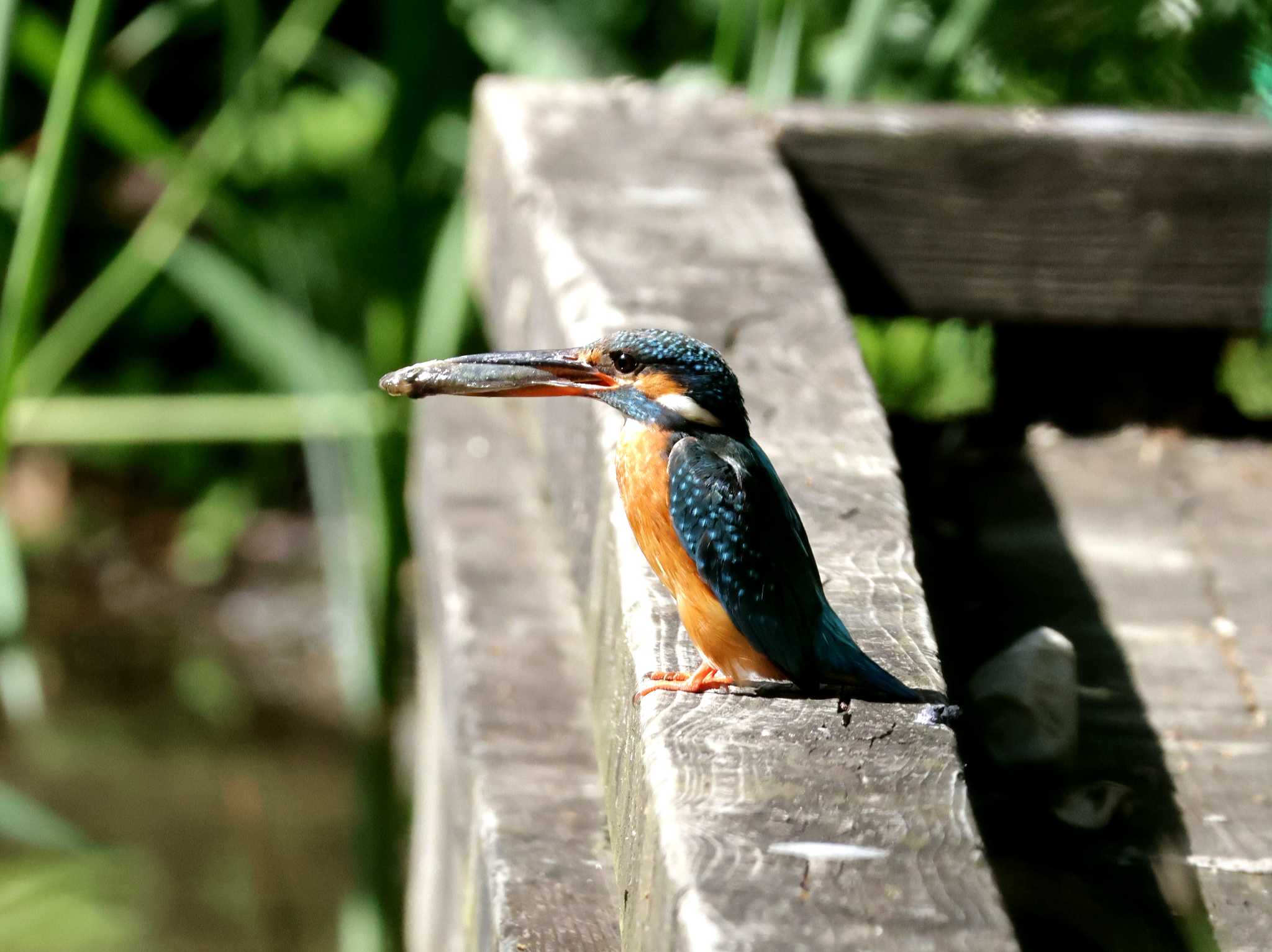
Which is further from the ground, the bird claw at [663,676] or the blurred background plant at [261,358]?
the blurred background plant at [261,358]

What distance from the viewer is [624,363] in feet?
4.69

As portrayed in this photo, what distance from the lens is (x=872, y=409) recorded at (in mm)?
1604

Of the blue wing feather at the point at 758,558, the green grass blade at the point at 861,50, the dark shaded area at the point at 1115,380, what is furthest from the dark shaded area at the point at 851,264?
the blue wing feather at the point at 758,558

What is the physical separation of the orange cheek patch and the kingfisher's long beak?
31 mm

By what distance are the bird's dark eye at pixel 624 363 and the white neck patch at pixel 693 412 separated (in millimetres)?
55

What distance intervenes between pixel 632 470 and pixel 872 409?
1.15ft

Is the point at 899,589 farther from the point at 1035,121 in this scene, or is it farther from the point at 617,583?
the point at 1035,121

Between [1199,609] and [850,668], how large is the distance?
95 centimetres

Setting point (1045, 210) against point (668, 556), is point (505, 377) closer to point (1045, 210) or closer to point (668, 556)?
point (668, 556)

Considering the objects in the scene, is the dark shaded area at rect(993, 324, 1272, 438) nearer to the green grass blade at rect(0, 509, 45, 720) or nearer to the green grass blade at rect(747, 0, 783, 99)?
the green grass blade at rect(747, 0, 783, 99)

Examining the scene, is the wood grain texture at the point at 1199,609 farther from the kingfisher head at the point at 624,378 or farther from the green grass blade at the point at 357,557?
the green grass blade at the point at 357,557

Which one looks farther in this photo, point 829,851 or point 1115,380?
point 1115,380

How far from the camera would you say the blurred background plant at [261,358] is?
2342mm

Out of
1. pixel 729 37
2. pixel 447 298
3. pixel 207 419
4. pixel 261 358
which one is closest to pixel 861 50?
pixel 729 37
